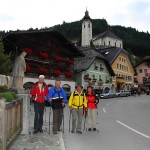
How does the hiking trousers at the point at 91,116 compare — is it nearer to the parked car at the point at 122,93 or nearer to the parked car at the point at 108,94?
the parked car at the point at 108,94

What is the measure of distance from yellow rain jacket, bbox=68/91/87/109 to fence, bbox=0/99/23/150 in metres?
2.05

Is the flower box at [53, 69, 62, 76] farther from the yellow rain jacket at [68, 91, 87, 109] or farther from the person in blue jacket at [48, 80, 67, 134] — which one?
the person in blue jacket at [48, 80, 67, 134]

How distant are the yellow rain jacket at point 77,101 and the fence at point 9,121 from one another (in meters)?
2.05

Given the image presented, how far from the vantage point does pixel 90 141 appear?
945cm

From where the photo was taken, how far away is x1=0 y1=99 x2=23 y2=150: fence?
21.4ft

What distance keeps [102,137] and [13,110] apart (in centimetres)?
327

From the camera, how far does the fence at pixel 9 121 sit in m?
6.52

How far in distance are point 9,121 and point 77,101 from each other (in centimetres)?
402

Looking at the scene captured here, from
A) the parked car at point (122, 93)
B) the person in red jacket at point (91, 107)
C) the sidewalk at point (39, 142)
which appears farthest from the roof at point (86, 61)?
the sidewalk at point (39, 142)

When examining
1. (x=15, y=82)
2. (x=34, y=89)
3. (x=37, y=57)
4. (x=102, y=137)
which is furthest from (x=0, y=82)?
(x=37, y=57)

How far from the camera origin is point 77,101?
1130 cm

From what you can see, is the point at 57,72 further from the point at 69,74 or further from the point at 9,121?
the point at 9,121

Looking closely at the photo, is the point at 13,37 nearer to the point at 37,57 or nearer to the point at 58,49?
the point at 37,57

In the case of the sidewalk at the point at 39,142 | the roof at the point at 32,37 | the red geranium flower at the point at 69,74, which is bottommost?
the sidewalk at the point at 39,142
